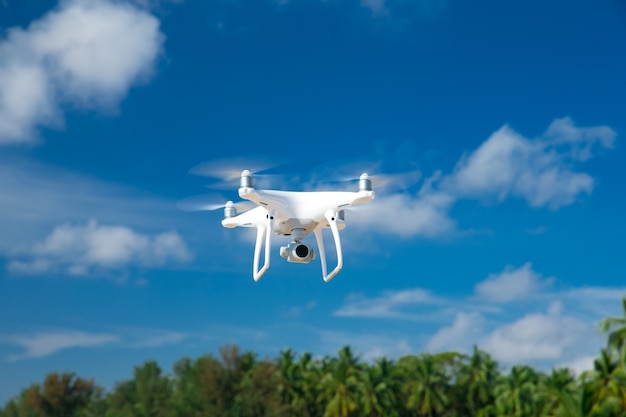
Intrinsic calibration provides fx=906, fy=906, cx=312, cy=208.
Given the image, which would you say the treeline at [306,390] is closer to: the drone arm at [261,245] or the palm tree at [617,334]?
the palm tree at [617,334]

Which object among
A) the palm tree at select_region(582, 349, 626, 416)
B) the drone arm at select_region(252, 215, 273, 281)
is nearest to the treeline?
the palm tree at select_region(582, 349, 626, 416)

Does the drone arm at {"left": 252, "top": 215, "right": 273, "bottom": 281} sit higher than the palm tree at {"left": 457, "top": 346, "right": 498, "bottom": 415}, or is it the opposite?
the palm tree at {"left": 457, "top": 346, "right": 498, "bottom": 415}

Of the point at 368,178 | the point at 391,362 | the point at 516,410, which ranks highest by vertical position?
the point at 391,362

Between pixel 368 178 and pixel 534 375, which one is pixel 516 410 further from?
pixel 368 178

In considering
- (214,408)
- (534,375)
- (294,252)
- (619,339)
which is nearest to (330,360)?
(214,408)

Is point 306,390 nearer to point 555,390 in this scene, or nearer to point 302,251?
point 555,390

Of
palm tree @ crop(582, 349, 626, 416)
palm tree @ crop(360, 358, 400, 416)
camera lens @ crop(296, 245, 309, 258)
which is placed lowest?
camera lens @ crop(296, 245, 309, 258)

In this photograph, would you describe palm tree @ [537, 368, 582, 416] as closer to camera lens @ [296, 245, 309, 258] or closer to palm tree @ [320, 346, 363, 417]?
palm tree @ [320, 346, 363, 417]
